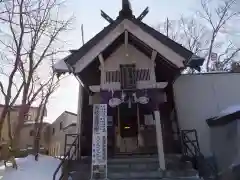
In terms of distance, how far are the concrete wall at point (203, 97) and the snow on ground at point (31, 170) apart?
6.43 metres

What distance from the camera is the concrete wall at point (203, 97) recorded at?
1182cm

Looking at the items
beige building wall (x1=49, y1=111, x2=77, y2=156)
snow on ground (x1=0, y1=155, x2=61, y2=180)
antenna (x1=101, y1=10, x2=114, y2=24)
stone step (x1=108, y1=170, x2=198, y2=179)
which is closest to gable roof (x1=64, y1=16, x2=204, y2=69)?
antenna (x1=101, y1=10, x2=114, y2=24)

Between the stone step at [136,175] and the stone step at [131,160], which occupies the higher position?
the stone step at [131,160]

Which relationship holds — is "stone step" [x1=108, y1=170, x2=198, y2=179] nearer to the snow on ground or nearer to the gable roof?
the gable roof

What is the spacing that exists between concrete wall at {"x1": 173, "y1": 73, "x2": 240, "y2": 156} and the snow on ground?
6432 mm

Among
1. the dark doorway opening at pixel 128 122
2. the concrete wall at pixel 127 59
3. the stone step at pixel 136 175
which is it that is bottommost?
the stone step at pixel 136 175

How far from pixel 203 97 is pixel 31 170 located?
352 inches

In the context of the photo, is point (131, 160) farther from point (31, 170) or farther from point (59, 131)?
point (59, 131)

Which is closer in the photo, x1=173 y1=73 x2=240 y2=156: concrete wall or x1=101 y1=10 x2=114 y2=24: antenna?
x1=101 y1=10 x2=114 y2=24: antenna

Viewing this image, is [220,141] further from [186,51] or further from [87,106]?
[87,106]

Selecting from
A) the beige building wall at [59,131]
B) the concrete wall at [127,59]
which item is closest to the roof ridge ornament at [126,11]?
the concrete wall at [127,59]

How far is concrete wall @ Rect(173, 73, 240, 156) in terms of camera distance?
11820mm

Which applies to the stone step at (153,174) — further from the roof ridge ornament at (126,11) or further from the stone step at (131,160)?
the roof ridge ornament at (126,11)

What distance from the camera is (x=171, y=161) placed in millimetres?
9086
